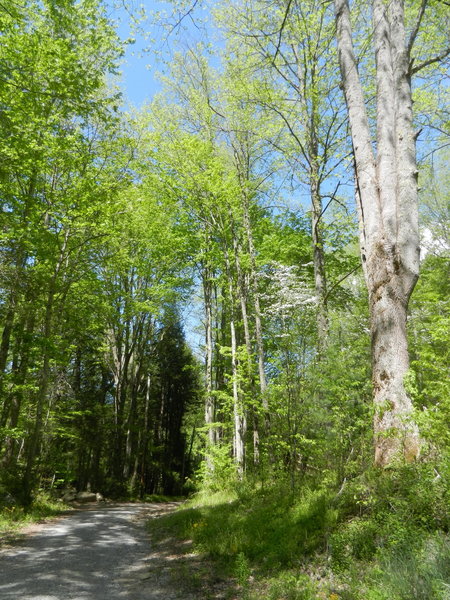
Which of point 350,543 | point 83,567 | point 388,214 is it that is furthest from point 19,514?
point 388,214

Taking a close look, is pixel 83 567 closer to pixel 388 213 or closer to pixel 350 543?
pixel 350 543

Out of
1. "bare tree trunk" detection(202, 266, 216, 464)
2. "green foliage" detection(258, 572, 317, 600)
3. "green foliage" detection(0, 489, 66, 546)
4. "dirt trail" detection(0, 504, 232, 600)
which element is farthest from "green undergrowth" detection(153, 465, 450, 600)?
"bare tree trunk" detection(202, 266, 216, 464)

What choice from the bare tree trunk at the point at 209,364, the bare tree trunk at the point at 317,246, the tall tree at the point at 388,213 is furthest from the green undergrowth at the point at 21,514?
the bare tree trunk at the point at 317,246

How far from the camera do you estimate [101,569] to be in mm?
5719

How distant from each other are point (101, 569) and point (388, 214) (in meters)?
6.48

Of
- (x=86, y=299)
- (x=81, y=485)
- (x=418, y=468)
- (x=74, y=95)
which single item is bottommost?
(x=81, y=485)

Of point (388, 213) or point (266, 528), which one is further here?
point (266, 528)

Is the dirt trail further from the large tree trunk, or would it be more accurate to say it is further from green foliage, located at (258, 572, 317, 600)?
the large tree trunk

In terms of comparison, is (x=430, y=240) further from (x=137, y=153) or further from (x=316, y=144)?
(x=137, y=153)

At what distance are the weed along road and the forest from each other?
1015 millimetres

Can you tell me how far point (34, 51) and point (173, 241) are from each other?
8.98 meters

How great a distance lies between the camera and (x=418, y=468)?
12.7 feet

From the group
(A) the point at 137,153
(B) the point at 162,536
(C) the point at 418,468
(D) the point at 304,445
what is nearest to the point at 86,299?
(A) the point at 137,153

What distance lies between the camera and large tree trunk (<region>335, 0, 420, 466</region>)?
14.7 ft
